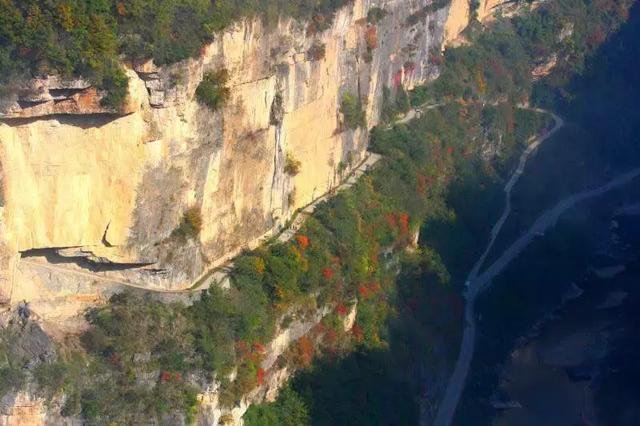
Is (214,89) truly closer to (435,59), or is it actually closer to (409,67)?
(409,67)

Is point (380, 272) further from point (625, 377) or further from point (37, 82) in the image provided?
point (37, 82)

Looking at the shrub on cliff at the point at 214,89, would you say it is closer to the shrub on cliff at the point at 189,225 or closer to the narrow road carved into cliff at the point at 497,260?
the shrub on cliff at the point at 189,225

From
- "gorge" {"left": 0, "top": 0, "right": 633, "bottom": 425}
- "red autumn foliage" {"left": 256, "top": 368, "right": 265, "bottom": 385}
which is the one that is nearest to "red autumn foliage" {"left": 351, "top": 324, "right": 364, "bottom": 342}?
"gorge" {"left": 0, "top": 0, "right": 633, "bottom": 425}

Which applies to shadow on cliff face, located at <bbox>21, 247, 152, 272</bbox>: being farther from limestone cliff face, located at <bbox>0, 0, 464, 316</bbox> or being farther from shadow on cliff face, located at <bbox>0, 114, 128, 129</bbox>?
shadow on cliff face, located at <bbox>0, 114, 128, 129</bbox>

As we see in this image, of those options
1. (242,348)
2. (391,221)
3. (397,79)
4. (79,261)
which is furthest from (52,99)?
(397,79)

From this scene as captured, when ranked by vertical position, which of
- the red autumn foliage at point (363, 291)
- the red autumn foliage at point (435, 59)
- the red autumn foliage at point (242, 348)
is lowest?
the red autumn foliage at point (242, 348)

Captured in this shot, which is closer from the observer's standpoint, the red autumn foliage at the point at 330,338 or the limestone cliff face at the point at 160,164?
the limestone cliff face at the point at 160,164

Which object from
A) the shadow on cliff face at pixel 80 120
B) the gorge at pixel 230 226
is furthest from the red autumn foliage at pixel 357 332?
the shadow on cliff face at pixel 80 120
